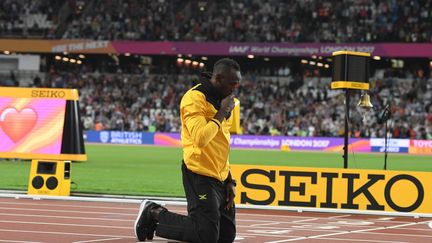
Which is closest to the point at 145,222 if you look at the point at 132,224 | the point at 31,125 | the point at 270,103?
the point at 132,224

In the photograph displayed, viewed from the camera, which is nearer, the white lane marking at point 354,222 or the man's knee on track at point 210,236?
the man's knee on track at point 210,236

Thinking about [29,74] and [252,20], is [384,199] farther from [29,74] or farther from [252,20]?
[29,74]

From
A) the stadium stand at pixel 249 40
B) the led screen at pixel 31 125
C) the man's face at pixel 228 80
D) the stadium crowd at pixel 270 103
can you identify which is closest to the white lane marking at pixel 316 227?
the man's face at pixel 228 80

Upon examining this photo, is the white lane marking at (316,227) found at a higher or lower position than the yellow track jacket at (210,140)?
lower

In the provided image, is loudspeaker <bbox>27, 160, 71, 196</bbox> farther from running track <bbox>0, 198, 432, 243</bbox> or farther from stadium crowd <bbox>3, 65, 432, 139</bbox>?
stadium crowd <bbox>3, 65, 432, 139</bbox>

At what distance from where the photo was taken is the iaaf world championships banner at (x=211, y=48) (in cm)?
4822

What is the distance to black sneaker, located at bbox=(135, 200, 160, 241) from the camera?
898cm

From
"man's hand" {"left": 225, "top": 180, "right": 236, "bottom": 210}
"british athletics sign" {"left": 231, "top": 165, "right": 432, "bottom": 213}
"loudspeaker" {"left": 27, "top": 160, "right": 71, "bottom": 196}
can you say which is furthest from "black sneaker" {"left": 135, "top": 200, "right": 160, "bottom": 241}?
"loudspeaker" {"left": 27, "top": 160, "right": 71, "bottom": 196}

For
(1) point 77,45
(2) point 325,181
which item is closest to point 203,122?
(2) point 325,181

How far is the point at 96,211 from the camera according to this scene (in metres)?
12.8

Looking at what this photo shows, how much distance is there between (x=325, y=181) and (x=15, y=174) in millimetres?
9779

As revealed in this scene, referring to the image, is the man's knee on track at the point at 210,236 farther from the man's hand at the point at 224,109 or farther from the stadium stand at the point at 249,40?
the stadium stand at the point at 249,40

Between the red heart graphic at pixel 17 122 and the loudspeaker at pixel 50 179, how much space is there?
9.52 metres

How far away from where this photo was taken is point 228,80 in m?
7.90
